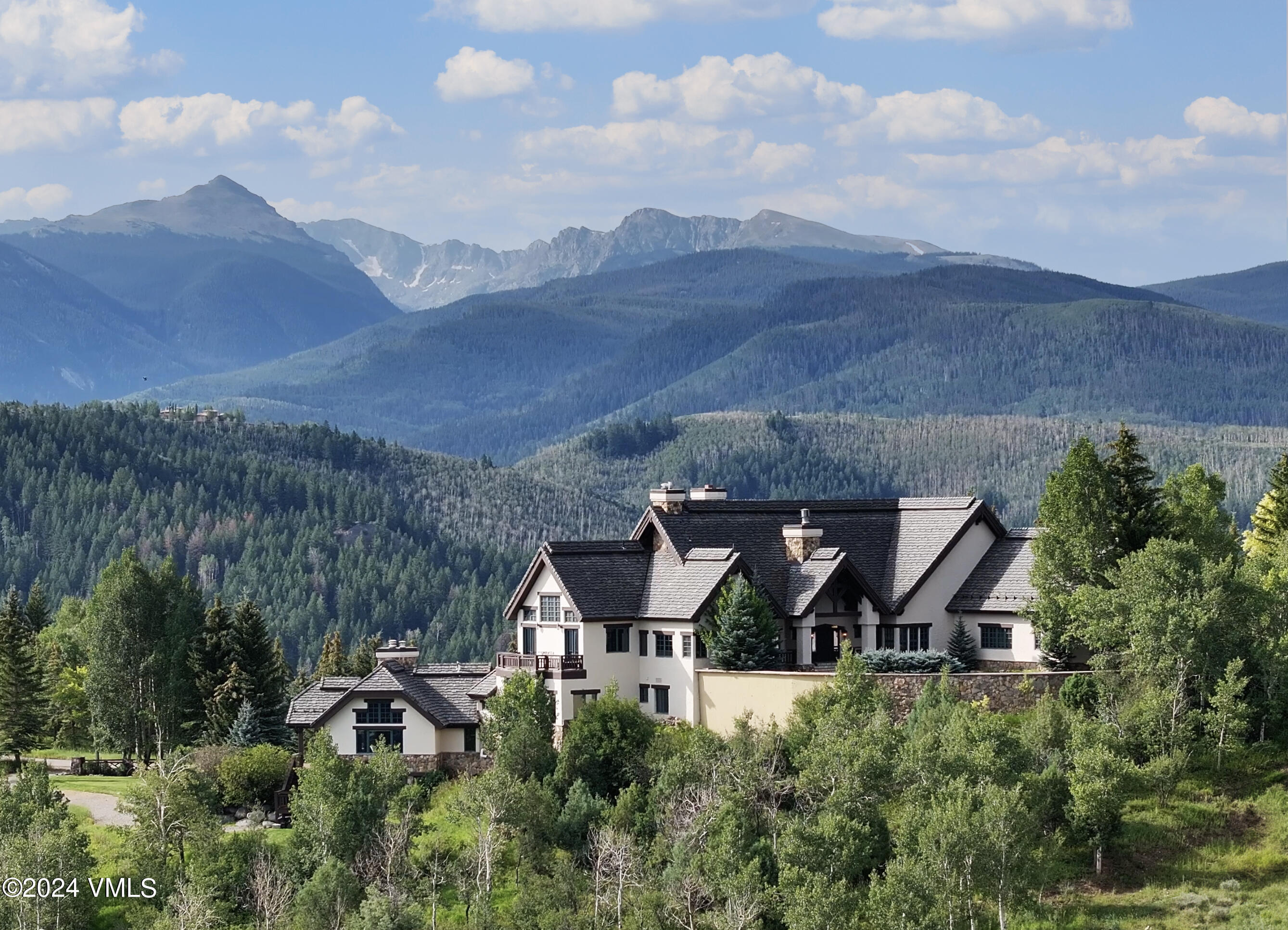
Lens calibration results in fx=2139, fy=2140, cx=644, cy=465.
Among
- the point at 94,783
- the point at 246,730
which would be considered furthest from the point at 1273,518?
the point at 94,783

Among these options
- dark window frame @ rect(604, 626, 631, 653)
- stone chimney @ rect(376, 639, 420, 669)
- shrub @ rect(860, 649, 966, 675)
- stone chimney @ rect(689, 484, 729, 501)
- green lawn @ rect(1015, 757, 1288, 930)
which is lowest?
green lawn @ rect(1015, 757, 1288, 930)

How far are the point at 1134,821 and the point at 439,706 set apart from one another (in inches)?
1147

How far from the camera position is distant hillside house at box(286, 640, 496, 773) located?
84375 millimetres

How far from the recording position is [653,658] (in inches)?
3194

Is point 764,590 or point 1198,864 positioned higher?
point 764,590

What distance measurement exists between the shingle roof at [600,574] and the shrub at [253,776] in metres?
14.2

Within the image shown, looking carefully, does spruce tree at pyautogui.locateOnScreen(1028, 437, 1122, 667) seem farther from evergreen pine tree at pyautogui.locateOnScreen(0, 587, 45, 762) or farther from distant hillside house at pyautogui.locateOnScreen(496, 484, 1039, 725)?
evergreen pine tree at pyautogui.locateOnScreen(0, 587, 45, 762)

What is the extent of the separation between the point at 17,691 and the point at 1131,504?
54371 mm

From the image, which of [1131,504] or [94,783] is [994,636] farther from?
[94,783]

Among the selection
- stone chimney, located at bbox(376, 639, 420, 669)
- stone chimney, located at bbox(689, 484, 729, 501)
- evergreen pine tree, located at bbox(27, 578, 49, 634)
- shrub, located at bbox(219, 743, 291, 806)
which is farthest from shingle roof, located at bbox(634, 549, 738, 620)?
evergreen pine tree, located at bbox(27, 578, 49, 634)

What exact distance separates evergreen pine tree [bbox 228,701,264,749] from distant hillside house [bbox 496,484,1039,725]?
16035mm

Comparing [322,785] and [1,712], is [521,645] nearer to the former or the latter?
[322,785]

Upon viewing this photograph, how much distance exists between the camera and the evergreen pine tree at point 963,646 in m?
82.4

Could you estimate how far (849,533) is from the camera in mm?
85875
